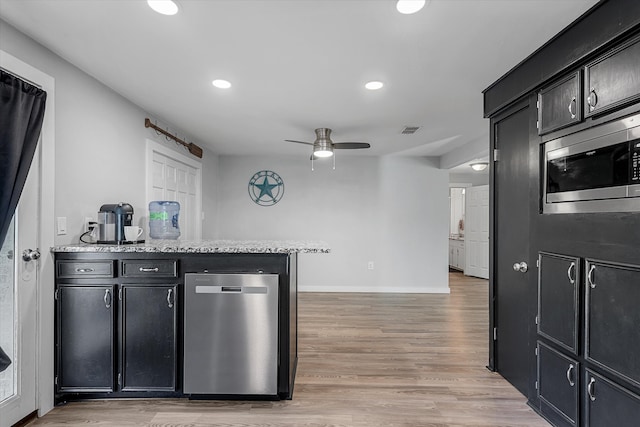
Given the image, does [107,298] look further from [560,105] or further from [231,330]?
[560,105]

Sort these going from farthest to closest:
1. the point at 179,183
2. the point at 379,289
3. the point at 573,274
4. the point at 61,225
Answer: the point at 379,289 → the point at 179,183 → the point at 61,225 → the point at 573,274

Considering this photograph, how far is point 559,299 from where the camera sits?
6.32ft

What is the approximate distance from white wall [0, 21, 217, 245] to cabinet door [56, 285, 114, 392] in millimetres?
422

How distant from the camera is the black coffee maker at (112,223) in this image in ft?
8.04

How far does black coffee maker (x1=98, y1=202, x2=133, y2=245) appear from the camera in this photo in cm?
245

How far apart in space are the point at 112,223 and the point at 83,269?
41 centimetres

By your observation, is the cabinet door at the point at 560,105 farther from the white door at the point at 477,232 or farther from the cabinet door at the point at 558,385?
the white door at the point at 477,232

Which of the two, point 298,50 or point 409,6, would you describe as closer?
point 409,6

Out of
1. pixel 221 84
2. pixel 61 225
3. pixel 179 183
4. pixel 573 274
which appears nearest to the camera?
pixel 573 274

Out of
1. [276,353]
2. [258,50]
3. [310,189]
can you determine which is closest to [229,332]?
[276,353]

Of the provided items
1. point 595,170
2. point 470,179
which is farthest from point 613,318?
point 470,179

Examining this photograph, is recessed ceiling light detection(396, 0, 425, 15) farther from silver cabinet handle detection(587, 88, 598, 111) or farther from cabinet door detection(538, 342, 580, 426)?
cabinet door detection(538, 342, 580, 426)

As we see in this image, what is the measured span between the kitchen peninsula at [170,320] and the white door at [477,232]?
5.76m

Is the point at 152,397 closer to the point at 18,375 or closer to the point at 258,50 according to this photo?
the point at 18,375
